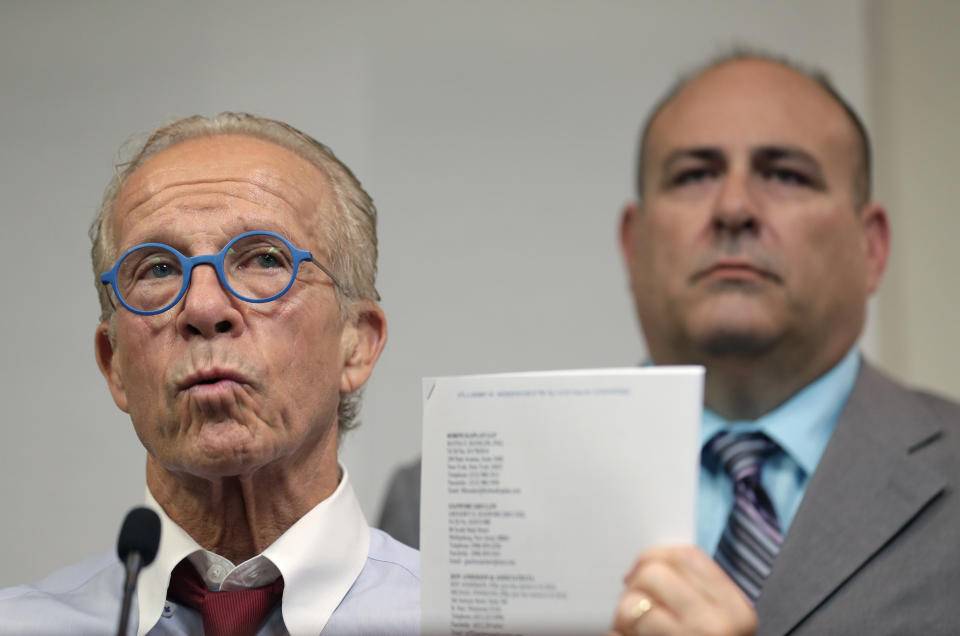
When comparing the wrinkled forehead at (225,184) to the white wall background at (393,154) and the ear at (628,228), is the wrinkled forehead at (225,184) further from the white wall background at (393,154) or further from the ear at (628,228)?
the ear at (628,228)

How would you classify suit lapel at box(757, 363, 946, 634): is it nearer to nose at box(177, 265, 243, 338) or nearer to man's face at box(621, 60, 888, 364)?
man's face at box(621, 60, 888, 364)

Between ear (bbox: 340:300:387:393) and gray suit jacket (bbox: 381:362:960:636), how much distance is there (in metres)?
0.73

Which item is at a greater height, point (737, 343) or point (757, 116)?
point (757, 116)

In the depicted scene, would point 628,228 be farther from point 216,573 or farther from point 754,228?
point 216,573

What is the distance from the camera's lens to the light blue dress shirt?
2.17 m

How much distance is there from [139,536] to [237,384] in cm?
29

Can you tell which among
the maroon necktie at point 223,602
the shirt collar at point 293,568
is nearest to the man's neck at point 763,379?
the shirt collar at point 293,568

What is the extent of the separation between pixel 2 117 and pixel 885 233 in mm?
1983

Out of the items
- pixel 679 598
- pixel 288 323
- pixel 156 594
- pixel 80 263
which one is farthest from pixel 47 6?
pixel 679 598

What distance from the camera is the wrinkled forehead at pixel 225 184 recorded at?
1.49 metres

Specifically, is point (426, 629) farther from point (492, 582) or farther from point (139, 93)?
point (139, 93)

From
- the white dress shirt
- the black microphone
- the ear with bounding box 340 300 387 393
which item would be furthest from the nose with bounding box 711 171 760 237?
the black microphone

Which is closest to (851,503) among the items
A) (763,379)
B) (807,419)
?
(807,419)

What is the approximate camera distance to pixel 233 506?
5.03 feet
